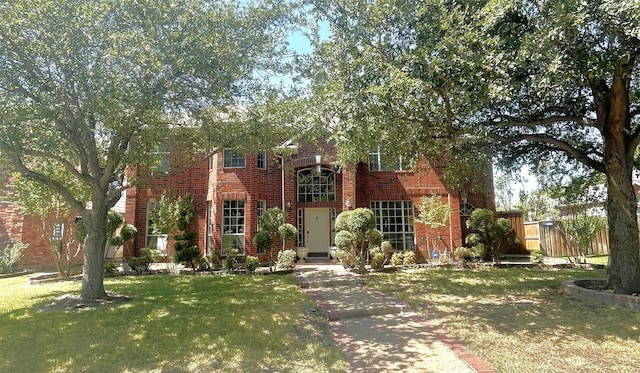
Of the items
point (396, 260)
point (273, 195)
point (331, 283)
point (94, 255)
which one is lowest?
point (331, 283)

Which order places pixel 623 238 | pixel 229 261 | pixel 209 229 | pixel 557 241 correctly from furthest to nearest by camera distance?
1. pixel 557 241
2. pixel 209 229
3. pixel 229 261
4. pixel 623 238

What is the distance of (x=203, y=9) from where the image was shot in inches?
301

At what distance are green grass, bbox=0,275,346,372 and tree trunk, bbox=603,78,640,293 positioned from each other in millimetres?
6565

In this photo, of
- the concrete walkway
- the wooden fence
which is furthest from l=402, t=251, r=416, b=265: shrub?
the wooden fence

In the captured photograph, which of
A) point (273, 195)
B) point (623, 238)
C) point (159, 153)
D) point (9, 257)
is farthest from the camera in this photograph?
point (273, 195)

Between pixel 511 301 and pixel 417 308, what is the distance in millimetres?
2220

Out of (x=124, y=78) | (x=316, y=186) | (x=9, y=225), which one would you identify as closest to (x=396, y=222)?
(x=316, y=186)

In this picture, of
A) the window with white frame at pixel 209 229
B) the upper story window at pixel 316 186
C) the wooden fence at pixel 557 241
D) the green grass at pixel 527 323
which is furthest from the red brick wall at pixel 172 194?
the wooden fence at pixel 557 241

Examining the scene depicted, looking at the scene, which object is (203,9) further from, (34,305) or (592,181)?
(592,181)

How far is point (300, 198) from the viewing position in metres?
→ 16.3

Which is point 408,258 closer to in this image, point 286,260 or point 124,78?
point 286,260

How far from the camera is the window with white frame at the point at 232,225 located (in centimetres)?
1512

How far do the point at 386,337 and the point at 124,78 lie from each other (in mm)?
6264

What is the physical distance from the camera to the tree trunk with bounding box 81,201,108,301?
838cm
